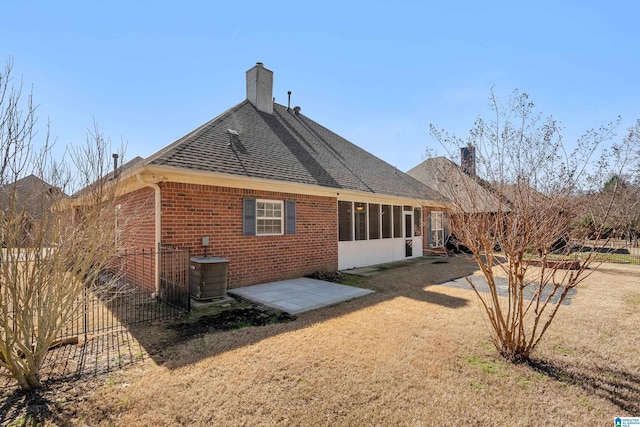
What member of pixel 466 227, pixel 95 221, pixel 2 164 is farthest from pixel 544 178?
pixel 2 164

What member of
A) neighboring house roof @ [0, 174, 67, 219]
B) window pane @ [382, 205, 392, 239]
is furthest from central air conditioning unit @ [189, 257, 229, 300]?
window pane @ [382, 205, 392, 239]

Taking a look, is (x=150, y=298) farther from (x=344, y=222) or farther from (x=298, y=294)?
(x=344, y=222)

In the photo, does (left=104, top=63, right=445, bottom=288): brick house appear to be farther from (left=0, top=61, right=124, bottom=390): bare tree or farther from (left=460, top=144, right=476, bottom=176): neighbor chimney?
(left=0, top=61, right=124, bottom=390): bare tree

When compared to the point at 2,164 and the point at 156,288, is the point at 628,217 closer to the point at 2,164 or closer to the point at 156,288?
the point at 2,164

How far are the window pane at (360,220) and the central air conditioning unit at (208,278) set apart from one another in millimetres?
6331

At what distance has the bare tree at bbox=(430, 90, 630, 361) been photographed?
3822 mm

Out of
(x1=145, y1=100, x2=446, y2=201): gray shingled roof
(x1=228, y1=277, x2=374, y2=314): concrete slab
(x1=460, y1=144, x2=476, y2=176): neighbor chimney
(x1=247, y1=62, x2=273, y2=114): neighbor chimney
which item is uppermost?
(x1=247, y1=62, x2=273, y2=114): neighbor chimney

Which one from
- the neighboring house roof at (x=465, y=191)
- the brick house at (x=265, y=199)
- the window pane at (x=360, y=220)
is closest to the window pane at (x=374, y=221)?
the brick house at (x=265, y=199)

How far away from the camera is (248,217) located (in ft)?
27.1

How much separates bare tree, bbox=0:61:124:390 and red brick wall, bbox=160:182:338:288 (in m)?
2.86

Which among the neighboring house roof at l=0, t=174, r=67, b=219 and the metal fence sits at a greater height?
the neighboring house roof at l=0, t=174, r=67, b=219

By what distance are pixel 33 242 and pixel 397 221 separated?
42.3 ft

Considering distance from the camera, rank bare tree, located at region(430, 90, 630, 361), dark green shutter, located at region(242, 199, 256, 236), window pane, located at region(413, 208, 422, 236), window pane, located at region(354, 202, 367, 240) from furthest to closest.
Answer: window pane, located at region(413, 208, 422, 236), window pane, located at region(354, 202, 367, 240), dark green shutter, located at region(242, 199, 256, 236), bare tree, located at region(430, 90, 630, 361)

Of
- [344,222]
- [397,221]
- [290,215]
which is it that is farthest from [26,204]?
[397,221]
